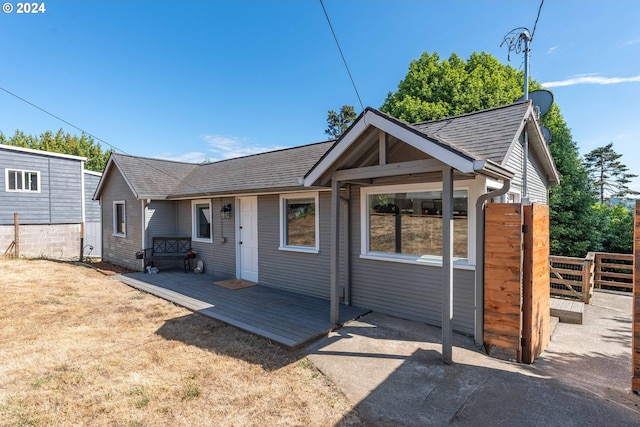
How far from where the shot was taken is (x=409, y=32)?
7047 mm

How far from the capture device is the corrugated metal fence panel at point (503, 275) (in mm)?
4047

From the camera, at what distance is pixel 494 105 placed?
1891cm

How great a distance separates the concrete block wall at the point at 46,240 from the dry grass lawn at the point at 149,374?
10.5 meters

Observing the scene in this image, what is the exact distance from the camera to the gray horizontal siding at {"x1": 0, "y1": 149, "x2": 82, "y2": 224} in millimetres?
13695

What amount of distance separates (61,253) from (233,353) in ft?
52.2

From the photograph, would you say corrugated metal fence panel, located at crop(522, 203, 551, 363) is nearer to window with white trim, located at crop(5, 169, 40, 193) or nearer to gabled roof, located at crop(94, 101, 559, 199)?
gabled roof, located at crop(94, 101, 559, 199)

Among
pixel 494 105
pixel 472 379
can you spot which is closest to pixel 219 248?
pixel 472 379

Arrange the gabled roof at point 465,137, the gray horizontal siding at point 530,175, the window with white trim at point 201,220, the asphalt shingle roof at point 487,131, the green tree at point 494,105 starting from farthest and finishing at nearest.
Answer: the green tree at point 494,105 → the window with white trim at point 201,220 → the gray horizontal siding at point 530,175 → the asphalt shingle roof at point 487,131 → the gabled roof at point 465,137

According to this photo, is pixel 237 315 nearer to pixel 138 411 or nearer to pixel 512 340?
pixel 138 411

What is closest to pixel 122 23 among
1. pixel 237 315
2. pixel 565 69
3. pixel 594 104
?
pixel 237 315

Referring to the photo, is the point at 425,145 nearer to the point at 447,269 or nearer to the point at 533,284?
the point at 447,269

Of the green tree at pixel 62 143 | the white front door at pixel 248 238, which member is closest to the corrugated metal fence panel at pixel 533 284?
the white front door at pixel 248 238

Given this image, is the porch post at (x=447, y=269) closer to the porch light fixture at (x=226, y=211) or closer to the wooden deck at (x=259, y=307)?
the wooden deck at (x=259, y=307)

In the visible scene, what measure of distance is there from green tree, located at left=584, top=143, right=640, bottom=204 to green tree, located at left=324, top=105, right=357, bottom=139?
27.5 meters
